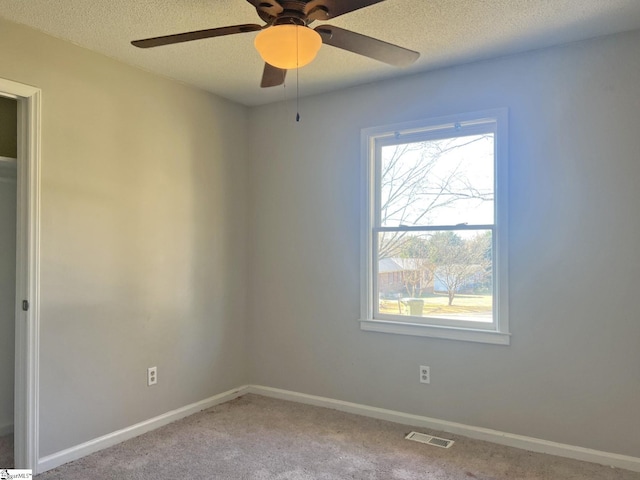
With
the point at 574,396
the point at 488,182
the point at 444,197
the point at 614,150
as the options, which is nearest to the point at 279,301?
the point at 444,197

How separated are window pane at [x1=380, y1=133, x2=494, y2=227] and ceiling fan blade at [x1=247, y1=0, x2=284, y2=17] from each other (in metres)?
1.86

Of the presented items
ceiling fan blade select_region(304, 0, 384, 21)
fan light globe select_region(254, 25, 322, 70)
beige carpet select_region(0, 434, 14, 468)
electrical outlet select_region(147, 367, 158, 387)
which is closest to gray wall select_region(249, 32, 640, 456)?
electrical outlet select_region(147, 367, 158, 387)

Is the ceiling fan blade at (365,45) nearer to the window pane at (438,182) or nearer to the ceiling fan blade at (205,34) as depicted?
the ceiling fan blade at (205,34)

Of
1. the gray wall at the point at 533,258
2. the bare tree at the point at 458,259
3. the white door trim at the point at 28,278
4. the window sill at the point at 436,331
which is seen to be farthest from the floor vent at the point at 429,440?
the white door trim at the point at 28,278

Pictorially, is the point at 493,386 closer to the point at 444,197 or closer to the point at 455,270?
the point at 455,270

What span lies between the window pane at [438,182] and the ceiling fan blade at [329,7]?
1.73 metres

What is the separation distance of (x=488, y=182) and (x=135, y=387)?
277 cm

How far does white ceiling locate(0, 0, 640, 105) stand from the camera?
2.45 metres

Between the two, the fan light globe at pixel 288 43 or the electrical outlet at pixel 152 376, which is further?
the electrical outlet at pixel 152 376

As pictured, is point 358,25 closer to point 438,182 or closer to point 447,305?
point 438,182

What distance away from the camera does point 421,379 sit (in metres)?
3.40

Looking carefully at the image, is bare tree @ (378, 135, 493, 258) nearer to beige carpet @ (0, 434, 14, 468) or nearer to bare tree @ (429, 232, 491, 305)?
bare tree @ (429, 232, 491, 305)

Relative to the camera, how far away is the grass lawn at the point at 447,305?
10.6 feet

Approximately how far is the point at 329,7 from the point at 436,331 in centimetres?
228
